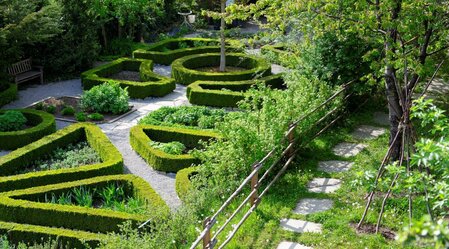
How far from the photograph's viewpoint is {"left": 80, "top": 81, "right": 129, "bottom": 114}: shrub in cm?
1747

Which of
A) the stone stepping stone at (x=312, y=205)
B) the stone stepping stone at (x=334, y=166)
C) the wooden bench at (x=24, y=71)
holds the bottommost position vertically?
the stone stepping stone at (x=312, y=205)

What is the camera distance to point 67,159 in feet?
45.8

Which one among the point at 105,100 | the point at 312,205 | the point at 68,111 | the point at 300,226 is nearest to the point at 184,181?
the point at 312,205

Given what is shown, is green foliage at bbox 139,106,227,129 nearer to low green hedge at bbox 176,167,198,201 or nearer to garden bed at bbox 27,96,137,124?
garden bed at bbox 27,96,137,124

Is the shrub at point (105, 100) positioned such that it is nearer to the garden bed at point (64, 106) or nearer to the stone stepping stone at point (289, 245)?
the garden bed at point (64, 106)

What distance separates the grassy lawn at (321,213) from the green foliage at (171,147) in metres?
3.07

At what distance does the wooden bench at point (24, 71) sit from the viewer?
66.4 feet

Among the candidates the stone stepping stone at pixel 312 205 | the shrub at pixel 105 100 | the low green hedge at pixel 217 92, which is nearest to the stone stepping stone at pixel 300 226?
the stone stepping stone at pixel 312 205

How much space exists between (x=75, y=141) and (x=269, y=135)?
6442 mm

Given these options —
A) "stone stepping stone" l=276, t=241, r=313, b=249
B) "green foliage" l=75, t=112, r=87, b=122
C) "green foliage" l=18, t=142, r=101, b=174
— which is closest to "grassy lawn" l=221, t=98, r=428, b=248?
"stone stepping stone" l=276, t=241, r=313, b=249

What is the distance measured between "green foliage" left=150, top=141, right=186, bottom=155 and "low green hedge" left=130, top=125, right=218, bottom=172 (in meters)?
0.21

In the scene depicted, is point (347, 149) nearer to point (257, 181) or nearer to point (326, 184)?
point (326, 184)

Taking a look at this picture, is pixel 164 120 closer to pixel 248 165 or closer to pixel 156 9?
pixel 248 165

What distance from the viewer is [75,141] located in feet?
50.1
